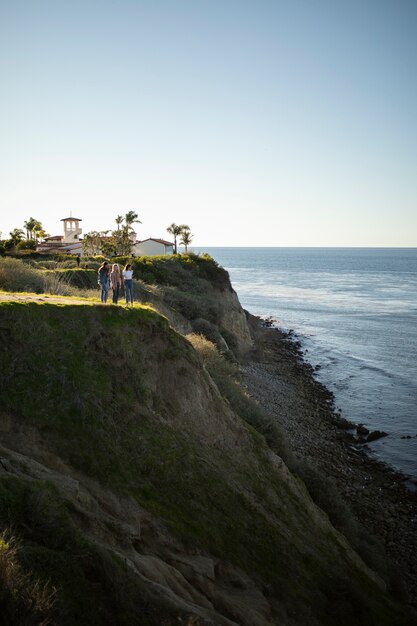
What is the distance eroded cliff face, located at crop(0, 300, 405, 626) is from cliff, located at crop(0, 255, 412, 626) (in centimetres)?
3

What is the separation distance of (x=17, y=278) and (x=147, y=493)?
55.0 feet

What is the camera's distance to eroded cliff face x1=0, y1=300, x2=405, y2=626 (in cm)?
766

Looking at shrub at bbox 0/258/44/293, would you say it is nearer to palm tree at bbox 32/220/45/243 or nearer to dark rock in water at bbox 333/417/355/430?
dark rock in water at bbox 333/417/355/430

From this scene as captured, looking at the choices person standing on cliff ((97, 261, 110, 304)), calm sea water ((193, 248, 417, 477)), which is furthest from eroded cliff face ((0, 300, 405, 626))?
calm sea water ((193, 248, 417, 477))

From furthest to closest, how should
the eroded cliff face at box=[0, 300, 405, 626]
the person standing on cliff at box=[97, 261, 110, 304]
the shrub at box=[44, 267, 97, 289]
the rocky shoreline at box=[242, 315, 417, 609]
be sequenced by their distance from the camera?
the shrub at box=[44, 267, 97, 289] → the rocky shoreline at box=[242, 315, 417, 609] → the person standing on cliff at box=[97, 261, 110, 304] → the eroded cliff face at box=[0, 300, 405, 626]

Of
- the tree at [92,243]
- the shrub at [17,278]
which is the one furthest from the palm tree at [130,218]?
the shrub at [17,278]

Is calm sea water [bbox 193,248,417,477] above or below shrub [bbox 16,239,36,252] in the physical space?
below

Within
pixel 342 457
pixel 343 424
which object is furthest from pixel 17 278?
pixel 343 424

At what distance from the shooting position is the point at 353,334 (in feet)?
198

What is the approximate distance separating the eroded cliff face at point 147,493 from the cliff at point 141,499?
3cm

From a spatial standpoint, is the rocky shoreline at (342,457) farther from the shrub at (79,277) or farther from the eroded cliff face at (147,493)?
the shrub at (79,277)

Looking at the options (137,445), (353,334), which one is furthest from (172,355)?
(353,334)

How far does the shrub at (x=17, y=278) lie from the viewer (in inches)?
939

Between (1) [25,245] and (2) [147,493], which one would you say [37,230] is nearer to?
(1) [25,245]
